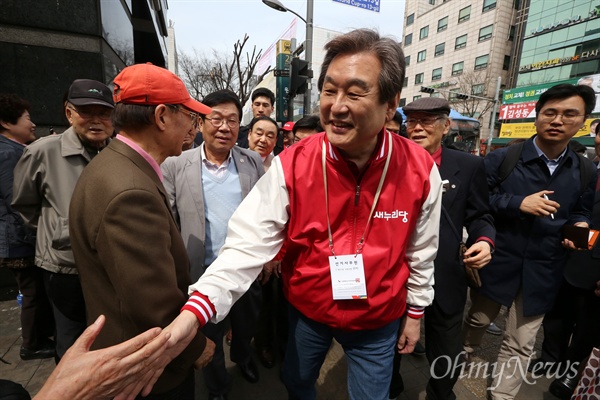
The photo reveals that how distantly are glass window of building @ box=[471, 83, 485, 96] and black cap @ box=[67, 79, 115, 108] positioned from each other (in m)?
38.1

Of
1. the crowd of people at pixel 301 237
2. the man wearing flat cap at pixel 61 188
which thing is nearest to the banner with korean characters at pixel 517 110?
the crowd of people at pixel 301 237

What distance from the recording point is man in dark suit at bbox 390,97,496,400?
6.54ft

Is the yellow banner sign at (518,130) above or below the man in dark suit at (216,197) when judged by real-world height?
above

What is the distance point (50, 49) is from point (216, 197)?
3099mm

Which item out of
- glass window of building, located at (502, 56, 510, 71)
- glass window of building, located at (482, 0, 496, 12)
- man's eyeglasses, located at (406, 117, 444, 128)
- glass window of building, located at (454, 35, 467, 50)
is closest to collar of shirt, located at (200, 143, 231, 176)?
man's eyeglasses, located at (406, 117, 444, 128)

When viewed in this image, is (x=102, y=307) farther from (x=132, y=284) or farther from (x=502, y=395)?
(x=502, y=395)

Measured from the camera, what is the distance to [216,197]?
222cm

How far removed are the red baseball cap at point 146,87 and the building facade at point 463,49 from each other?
31686mm

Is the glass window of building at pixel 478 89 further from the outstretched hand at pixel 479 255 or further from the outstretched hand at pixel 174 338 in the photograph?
the outstretched hand at pixel 174 338

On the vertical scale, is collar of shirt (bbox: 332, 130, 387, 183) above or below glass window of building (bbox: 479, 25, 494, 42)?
below

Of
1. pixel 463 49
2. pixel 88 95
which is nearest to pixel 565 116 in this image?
pixel 88 95

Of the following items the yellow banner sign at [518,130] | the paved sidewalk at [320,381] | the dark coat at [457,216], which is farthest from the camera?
the yellow banner sign at [518,130]

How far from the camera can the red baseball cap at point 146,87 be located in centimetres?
133

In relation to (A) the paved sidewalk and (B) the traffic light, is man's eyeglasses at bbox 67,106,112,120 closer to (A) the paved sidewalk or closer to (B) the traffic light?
(A) the paved sidewalk
